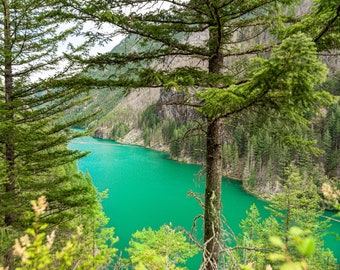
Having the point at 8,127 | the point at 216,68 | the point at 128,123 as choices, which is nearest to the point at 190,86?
the point at 216,68

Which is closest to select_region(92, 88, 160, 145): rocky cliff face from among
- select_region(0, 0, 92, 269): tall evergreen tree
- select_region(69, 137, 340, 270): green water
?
select_region(69, 137, 340, 270): green water

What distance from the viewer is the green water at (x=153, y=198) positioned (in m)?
24.3

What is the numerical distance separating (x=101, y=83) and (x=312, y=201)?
12.3 metres

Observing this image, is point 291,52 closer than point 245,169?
Yes

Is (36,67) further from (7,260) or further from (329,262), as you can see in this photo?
(329,262)

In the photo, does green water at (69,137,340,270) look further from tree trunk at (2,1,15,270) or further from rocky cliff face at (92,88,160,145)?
rocky cliff face at (92,88,160,145)

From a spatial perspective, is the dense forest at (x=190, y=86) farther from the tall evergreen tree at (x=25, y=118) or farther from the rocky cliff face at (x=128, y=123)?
the rocky cliff face at (x=128, y=123)

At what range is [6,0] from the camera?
5.49m

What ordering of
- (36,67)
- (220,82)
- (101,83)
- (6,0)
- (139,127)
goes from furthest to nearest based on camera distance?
(139,127) < (36,67) < (6,0) < (101,83) < (220,82)

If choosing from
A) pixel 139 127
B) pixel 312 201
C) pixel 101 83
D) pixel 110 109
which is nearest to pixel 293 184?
pixel 312 201

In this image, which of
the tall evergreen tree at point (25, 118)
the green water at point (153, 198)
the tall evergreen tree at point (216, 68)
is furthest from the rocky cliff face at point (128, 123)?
the tall evergreen tree at point (216, 68)

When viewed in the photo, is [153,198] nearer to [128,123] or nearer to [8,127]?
[8,127]

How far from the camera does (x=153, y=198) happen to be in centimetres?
3316

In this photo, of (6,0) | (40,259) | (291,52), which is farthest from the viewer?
(6,0)
